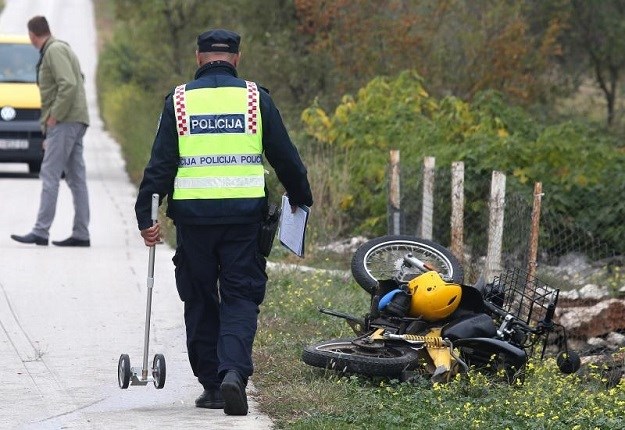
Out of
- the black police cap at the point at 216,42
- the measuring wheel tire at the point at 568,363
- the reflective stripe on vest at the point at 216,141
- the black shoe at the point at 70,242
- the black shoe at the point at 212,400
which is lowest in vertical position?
the black shoe at the point at 70,242

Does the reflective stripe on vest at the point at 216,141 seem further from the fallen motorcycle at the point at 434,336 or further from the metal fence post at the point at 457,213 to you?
the metal fence post at the point at 457,213

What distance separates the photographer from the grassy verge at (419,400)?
266 inches

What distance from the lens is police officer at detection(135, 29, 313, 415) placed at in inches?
275

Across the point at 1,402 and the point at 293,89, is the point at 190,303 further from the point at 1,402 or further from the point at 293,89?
the point at 293,89

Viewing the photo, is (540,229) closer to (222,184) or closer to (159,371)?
(159,371)

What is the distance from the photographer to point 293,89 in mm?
25766

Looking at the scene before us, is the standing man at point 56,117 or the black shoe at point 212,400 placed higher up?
the standing man at point 56,117

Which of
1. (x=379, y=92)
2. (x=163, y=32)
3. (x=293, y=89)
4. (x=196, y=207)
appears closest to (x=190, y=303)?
(x=196, y=207)

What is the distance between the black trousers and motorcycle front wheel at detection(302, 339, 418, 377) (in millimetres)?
644

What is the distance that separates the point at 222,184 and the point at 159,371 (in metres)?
0.98

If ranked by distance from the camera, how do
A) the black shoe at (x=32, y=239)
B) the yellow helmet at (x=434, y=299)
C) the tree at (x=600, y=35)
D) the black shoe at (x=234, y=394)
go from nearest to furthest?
the black shoe at (x=234, y=394)
the yellow helmet at (x=434, y=299)
the black shoe at (x=32, y=239)
the tree at (x=600, y=35)

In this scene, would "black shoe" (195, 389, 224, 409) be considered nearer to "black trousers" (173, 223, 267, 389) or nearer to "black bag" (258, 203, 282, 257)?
"black trousers" (173, 223, 267, 389)

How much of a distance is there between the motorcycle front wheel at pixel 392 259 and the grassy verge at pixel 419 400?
1.72ft

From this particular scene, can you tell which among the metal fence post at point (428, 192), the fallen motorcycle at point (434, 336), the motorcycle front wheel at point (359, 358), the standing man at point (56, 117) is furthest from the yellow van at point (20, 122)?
the motorcycle front wheel at point (359, 358)
